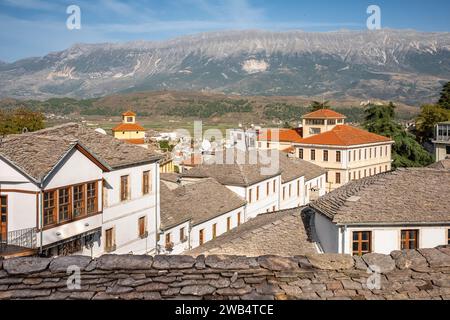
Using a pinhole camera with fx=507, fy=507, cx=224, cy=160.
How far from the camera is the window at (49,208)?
19.8 meters

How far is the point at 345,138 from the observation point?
68.1 m

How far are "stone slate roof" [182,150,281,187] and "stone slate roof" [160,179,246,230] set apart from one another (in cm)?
146

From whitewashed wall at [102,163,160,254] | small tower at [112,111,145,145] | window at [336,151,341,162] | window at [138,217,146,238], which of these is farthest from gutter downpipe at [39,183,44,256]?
small tower at [112,111,145,145]

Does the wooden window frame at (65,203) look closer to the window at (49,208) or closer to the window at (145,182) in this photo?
the window at (49,208)

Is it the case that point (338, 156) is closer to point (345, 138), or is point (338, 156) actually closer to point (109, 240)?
point (345, 138)

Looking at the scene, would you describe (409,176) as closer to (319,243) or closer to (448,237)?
(448,237)

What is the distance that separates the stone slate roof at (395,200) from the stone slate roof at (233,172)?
→ 1852cm

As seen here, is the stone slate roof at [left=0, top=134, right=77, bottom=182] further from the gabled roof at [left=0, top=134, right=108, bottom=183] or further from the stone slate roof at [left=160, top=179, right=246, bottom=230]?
the stone slate roof at [left=160, top=179, right=246, bottom=230]

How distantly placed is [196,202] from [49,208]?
14.9m

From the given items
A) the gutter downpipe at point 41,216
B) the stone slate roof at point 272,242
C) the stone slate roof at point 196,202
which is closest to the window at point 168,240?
the stone slate roof at point 196,202

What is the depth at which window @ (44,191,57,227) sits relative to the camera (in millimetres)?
19750
